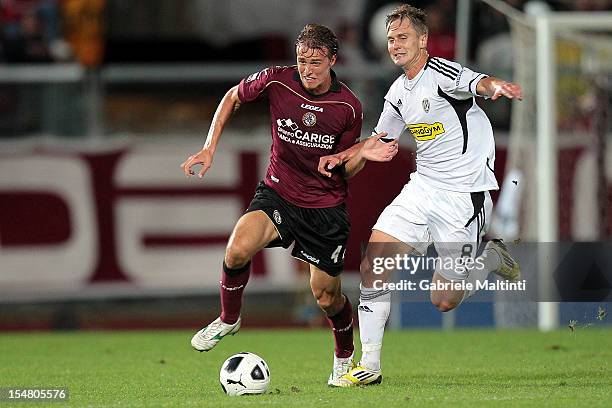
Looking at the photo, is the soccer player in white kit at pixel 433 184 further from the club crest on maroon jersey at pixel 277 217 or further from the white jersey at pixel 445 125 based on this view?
the club crest on maroon jersey at pixel 277 217

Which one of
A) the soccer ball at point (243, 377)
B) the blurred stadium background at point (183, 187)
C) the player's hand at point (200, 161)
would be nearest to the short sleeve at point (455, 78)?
the player's hand at point (200, 161)

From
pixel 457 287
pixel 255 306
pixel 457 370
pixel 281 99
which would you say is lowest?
pixel 255 306

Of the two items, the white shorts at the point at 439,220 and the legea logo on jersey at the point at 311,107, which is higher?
the legea logo on jersey at the point at 311,107

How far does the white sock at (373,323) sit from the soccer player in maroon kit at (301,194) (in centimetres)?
29

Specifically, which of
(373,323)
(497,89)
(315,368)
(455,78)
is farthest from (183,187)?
(497,89)

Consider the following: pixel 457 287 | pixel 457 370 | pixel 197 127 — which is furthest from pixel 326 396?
pixel 197 127

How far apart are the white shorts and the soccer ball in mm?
1253

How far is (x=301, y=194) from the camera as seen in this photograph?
8539 millimetres

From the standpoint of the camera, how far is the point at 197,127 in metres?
15.1

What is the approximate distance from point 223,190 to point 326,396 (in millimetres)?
7037

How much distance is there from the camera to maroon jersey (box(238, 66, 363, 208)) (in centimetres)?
838

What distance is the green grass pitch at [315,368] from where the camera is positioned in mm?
7375

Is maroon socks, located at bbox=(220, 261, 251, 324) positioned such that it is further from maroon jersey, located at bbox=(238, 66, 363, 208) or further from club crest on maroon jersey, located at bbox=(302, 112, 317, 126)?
club crest on maroon jersey, located at bbox=(302, 112, 317, 126)

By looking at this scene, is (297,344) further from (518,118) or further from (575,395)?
(575,395)
